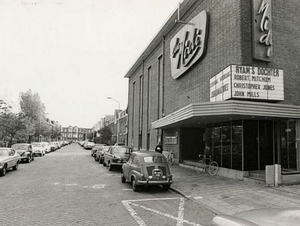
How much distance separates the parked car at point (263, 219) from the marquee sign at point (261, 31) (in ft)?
37.3

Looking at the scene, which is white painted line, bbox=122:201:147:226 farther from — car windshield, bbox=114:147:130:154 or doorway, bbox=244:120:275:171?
car windshield, bbox=114:147:130:154

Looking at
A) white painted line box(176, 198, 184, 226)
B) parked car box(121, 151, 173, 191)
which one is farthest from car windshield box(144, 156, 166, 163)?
white painted line box(176, 198, 184, 226)

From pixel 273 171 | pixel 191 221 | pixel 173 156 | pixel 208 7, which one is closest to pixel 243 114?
pixel 273 171

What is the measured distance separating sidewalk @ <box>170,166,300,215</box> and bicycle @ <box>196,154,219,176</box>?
83.0 inches

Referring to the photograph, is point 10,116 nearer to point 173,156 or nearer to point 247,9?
point 173,156

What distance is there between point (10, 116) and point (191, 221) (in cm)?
3177

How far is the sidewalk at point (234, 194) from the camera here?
8266 millimetres

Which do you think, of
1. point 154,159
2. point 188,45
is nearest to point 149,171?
point 154,159

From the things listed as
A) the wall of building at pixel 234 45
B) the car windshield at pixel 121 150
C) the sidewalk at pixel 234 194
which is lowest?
the sidewalk at pixel 234 194

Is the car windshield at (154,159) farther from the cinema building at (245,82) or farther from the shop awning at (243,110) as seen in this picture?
the cinema building at (245,82)

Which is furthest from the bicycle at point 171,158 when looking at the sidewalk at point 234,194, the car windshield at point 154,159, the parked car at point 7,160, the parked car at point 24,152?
the parked car at point 24,152

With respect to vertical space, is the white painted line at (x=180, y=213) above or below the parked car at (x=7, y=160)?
below

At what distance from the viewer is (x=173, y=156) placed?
21.5 m

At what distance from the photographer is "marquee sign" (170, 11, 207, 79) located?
1705cm
